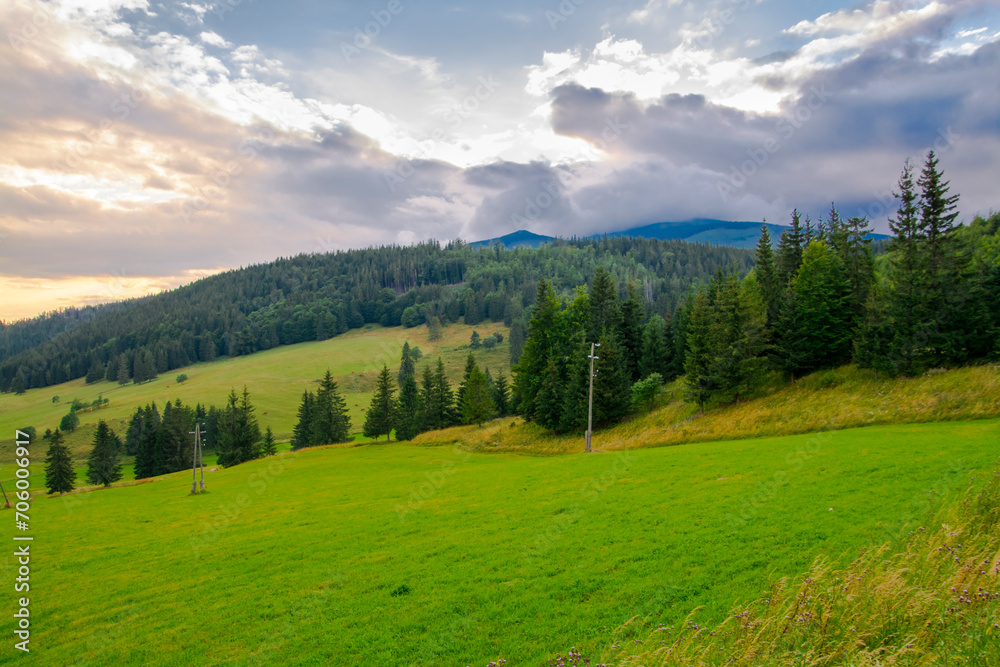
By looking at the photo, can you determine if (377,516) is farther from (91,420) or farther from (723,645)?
(91,420)

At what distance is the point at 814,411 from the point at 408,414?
221 ft

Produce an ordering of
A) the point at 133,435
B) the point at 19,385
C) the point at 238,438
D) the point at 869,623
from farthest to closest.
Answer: the point at 19,385, the point at 133,435, the point at 238,438, the point at 869,623

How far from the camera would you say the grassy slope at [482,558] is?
10.1m

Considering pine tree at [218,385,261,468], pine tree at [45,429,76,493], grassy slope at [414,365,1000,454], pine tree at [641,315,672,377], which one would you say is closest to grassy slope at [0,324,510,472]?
pine tree at [218,385,261,468]

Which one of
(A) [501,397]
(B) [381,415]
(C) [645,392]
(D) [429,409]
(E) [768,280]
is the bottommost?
(B) [381,415]

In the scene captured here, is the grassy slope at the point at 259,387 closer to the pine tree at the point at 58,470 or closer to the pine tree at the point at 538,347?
the pine tree at the point at 58,470

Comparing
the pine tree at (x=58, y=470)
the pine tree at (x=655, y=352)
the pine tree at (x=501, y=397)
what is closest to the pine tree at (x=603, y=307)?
the pine tree at (x=655, y=352)

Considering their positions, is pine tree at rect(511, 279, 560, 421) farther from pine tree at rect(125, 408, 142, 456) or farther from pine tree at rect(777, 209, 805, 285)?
pine tree at rect(125, 408, 142, 456)

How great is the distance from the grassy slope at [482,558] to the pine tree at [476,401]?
155ft

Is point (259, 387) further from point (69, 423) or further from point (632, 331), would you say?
point (632, 331)

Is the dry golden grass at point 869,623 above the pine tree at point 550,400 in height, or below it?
above

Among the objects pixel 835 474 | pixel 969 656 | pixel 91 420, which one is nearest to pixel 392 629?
pixel 969 656

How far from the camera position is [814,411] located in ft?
116

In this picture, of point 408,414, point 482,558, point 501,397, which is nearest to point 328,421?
point 408,414
